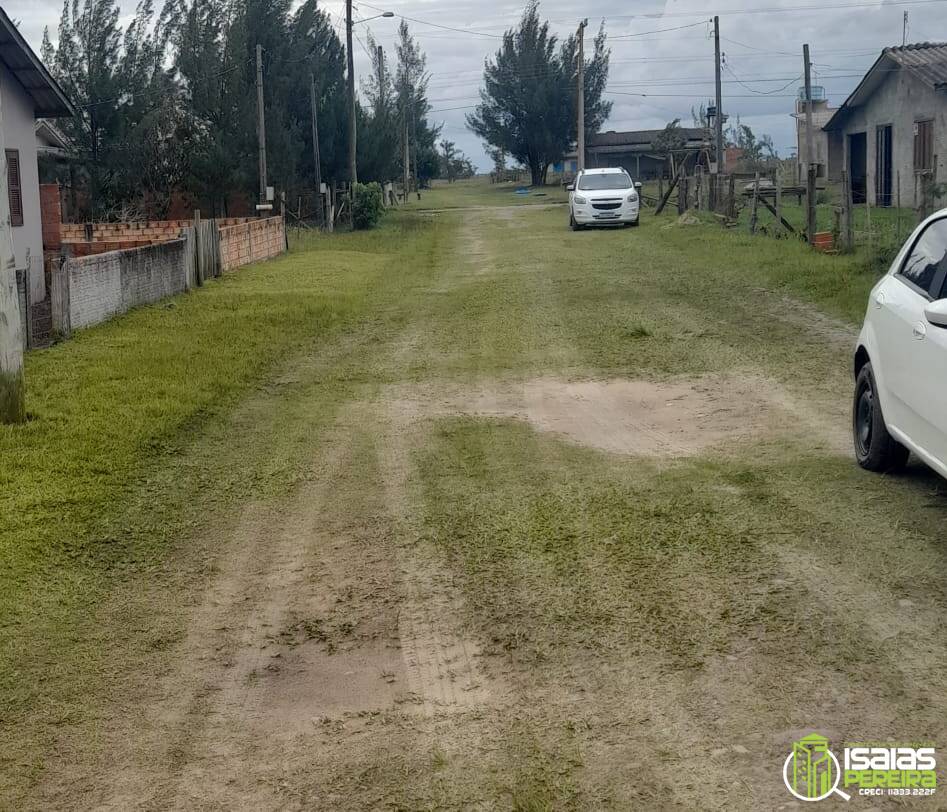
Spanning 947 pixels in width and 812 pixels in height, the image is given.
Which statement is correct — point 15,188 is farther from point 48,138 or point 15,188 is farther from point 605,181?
point 605,181

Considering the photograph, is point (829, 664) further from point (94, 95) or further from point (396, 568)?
point (94, 95)

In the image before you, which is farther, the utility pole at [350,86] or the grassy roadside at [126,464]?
the utility pole at [350,86]

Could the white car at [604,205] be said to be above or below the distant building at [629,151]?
below

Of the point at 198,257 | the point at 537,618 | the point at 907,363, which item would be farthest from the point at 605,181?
the point at 537,618

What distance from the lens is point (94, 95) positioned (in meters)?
36.2

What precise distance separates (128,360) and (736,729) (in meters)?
9.30

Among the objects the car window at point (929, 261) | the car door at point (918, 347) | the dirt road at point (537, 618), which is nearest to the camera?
the dirt road at point (537, 618)

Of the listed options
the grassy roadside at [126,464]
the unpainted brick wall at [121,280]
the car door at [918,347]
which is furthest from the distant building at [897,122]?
the car door at [918,347]

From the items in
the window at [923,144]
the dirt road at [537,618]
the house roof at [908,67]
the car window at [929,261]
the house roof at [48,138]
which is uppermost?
the house roof at [908,67]

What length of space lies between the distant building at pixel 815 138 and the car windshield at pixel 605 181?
232 inches

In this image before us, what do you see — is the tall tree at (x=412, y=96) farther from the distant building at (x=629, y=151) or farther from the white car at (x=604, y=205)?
the white car at (x=604, y=205)

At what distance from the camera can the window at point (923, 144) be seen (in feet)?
99.4

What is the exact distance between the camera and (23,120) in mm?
20281

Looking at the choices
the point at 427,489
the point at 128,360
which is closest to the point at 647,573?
the point at 427,489
